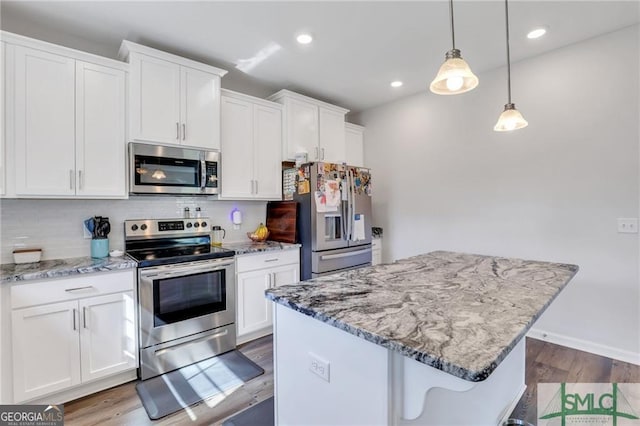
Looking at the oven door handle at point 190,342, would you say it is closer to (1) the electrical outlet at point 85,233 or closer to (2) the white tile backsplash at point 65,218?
(2) the white tile backsplash at point 65,218

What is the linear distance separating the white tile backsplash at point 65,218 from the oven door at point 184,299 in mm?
663

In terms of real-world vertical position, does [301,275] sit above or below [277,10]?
below

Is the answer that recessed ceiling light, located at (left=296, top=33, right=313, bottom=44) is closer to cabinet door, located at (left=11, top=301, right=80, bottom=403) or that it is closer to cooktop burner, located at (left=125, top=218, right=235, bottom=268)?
cooktop burner, located at (left=125, top=218, right=235, bottom=268)

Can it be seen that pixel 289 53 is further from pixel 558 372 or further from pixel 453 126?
pixel 558 372

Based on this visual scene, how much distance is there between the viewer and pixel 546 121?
286 centimetres

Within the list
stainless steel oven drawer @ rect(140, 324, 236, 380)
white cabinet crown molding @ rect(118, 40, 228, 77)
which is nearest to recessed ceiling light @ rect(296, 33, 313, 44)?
white cabinet crown molding @ rect(118, 40, 228, 77)

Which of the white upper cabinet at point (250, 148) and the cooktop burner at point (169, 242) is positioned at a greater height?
the white upper cabinet at point (250, 148)

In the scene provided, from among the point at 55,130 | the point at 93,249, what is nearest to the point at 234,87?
the point at 55,130

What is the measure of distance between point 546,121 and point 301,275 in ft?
9.16

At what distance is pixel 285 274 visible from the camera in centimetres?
312

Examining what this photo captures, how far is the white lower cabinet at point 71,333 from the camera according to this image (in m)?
1.83

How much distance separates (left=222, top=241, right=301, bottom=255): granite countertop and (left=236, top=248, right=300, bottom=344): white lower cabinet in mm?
54

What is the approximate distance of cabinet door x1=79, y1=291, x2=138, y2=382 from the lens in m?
2.03

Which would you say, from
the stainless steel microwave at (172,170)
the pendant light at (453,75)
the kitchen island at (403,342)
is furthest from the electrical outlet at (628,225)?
the stainless steel microwave at (172,170)
